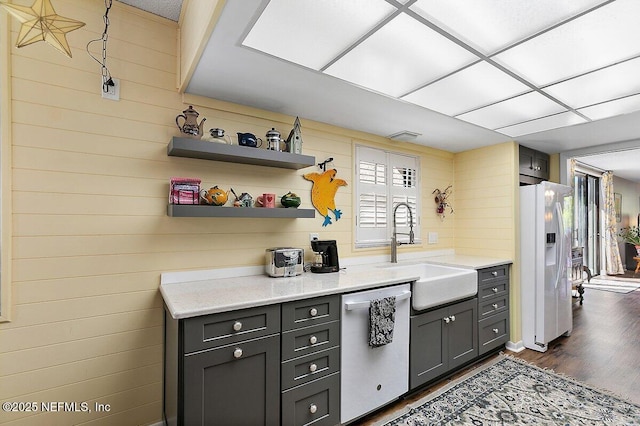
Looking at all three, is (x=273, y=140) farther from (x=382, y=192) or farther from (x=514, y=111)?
(x=514, y=111)

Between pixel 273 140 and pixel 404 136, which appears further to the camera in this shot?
pixel 404 136

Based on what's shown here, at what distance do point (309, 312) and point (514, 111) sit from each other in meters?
2.37

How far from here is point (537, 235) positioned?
324 centimetres

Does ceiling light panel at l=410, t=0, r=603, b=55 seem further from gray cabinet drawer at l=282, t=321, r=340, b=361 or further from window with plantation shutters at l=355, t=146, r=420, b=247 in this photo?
gray cabinet drawer at l=282, t=321, r=340, b=361

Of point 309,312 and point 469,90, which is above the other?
point 469,90

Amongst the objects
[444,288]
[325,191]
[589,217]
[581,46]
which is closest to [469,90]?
[581,46]

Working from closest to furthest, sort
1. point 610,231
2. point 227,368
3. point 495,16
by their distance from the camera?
point 495,16, point 227,368, point 610,231

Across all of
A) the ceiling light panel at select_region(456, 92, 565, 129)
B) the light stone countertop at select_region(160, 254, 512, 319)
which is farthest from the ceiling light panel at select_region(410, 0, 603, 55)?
the light stone countertop at select_region(160, 254, 512, 319)

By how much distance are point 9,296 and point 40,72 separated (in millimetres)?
1243

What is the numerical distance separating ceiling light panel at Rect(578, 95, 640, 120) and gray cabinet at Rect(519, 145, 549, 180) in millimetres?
858

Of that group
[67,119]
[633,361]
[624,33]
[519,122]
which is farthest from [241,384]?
[633,361]

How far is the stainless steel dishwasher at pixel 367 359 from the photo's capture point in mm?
2008

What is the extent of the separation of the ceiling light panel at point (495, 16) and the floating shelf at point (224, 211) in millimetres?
1466

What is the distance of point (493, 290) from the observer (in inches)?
123
